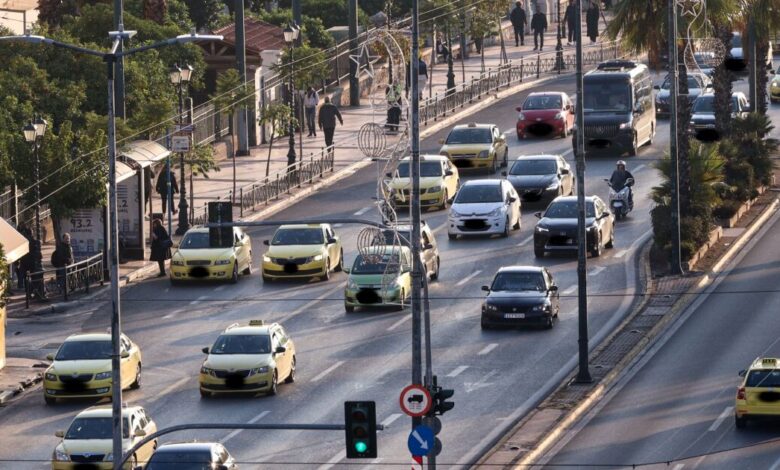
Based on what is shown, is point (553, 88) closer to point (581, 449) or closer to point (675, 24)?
point (675, 24)

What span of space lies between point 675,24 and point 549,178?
10367mm

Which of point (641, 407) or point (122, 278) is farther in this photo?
point (122, 278)

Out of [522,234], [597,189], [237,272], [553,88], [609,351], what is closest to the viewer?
[609,351]

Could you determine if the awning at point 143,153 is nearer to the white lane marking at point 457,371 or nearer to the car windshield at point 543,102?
the white lane marking at point 457,371

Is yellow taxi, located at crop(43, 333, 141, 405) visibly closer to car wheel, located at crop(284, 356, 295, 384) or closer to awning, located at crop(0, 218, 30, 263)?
car wheel, located at crop(284, 356, 295, 384)

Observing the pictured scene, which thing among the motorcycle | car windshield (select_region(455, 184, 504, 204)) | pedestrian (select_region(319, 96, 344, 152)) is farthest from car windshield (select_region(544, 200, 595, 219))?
pedestrian (select_region(319, 96, 344, 152))

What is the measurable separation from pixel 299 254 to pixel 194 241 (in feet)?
9.78

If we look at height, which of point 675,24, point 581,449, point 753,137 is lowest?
point 581,449

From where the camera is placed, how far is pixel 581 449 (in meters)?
39.8

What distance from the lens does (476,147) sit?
Result: 67.7 meters

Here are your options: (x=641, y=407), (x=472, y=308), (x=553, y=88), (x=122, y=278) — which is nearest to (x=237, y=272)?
(x=122, y=278)

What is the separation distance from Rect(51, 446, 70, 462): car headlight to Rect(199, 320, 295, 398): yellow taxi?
6290 millimetres

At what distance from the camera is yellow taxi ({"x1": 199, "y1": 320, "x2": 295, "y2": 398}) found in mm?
43562

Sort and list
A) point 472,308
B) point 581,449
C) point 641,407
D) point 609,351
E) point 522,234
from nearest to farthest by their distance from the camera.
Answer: point 581,449
point 641,407
point 609,351
point 472,308
point 522,234
